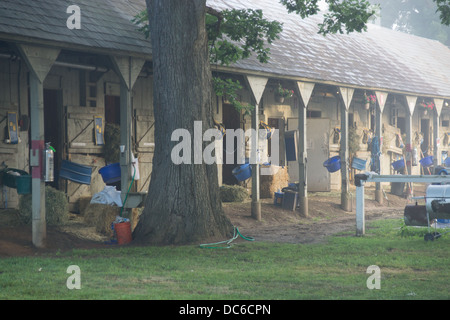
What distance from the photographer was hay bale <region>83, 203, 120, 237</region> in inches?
490

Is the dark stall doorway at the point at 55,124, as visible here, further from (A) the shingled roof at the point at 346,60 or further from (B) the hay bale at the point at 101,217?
(A) the shingled roof at the point at 346,60

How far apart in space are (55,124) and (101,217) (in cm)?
279

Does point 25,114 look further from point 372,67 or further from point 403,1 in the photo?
point 403,1

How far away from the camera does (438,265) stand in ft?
28.4

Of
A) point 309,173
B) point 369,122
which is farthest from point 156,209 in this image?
point 369,122

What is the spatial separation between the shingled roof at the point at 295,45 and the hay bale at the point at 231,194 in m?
3.25

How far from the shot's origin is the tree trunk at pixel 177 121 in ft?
36.6

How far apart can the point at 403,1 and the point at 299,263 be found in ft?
157

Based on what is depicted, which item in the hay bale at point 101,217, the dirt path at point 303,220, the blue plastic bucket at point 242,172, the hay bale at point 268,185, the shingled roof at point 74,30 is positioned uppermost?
the shingled roof at point 74,30

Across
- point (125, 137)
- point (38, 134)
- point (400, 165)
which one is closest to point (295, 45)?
point (400, 165)

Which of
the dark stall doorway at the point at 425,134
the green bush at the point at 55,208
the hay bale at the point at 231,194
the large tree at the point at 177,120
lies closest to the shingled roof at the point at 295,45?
the large tree at the point at 177,120

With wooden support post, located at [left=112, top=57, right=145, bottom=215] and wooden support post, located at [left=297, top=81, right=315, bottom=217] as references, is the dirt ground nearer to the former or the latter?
wooden support post, located at [left=297, top=81, right=315, bottom=217]

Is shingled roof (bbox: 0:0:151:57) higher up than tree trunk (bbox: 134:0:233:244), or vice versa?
shingled roof (bbox: 0:0:151:57)

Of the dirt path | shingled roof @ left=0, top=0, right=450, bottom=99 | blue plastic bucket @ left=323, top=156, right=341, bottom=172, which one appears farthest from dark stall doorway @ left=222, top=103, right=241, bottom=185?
blue plastic bucket @ left=323, top=156, right=341, bottom=172
